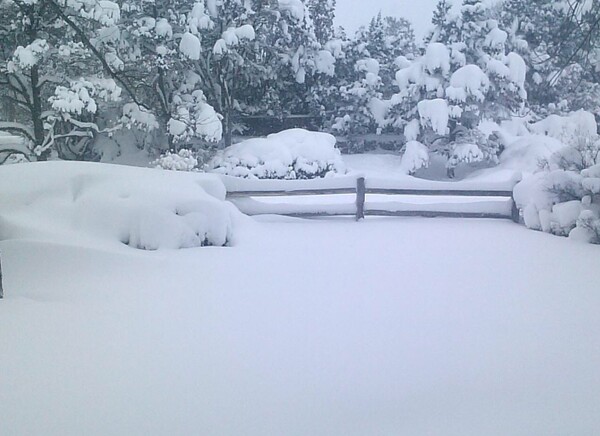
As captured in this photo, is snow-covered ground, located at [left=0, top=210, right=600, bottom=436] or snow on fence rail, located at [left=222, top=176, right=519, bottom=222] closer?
snow-covered ground, located at [left=0, top=210, right=600, bottom=436]

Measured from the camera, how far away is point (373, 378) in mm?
3637

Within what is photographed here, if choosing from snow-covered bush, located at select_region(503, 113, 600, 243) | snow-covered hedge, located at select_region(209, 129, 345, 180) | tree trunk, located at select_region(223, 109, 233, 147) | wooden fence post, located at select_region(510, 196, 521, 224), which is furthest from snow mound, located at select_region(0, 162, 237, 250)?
tree trunk, located at select_region(223, 109, 233, 147)

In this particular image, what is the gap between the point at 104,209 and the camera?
22.8 ft

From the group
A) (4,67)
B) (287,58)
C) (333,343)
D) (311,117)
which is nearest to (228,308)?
(333,343)

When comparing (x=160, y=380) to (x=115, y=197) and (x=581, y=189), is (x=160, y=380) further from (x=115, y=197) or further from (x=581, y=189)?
(x=581, y=189)

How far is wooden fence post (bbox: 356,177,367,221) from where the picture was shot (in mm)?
10133

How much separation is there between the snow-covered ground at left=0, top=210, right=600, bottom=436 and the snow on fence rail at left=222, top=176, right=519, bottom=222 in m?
2.88

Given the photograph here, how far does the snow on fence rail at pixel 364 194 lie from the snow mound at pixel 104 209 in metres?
2.28

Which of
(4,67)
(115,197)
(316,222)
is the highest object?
(4,67)

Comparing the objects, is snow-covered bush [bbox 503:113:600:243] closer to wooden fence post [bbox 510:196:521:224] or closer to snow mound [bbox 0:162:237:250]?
wooden fence post [bbox 510:196:521:224]

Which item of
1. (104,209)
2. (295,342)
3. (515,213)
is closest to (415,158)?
(515,213)

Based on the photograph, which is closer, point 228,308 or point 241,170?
→ point 228,308

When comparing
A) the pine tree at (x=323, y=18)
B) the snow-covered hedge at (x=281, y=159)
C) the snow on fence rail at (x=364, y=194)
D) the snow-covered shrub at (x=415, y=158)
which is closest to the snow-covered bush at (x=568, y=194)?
the snow on fence rail at (x=364, y=194)

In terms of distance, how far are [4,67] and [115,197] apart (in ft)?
34.0
